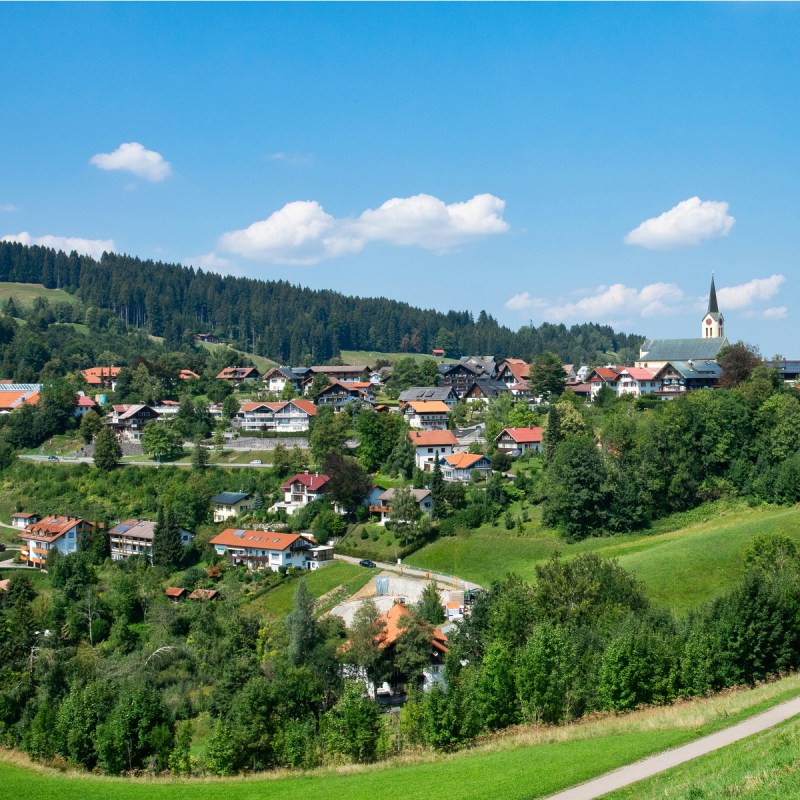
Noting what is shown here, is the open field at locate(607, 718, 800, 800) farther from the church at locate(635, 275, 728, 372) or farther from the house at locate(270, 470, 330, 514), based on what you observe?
the church at locate(635, 275, 728, 372)

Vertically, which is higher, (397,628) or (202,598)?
(397,628)

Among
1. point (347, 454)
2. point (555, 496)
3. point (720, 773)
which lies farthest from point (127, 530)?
point (720, 773)

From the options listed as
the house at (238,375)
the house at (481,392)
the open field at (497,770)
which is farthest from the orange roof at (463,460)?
the house at (238,375)

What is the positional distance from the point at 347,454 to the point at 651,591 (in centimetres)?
2908

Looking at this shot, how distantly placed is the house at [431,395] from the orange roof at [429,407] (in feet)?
10.6

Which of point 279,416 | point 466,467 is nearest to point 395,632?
point 466,467

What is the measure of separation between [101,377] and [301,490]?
1529 inches

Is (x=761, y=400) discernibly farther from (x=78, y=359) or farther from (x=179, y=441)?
(x=78, y=359)

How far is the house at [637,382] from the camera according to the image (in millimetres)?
65125

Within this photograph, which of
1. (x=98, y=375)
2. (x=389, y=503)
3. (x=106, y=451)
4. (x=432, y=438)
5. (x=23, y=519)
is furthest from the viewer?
(x=98, y=375)

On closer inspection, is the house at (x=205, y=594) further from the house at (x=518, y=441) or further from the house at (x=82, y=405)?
the house at (x=82, y=405)

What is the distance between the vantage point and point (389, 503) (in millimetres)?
46938

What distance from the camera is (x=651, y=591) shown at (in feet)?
102

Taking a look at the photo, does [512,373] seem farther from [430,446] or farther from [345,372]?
[430,446]
